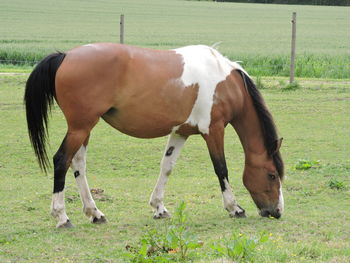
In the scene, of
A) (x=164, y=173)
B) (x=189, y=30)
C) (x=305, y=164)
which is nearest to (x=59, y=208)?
(x=164, y=173)

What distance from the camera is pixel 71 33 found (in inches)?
1601

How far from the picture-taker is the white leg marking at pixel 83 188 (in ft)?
24.2

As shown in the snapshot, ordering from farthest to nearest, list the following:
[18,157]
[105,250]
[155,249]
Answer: [18,157] → [105,250] → [155,249]

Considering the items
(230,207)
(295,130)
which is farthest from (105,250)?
(295,130)

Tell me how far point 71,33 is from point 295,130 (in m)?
28.9

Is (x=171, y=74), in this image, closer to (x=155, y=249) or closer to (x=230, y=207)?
(x=230, y=207)

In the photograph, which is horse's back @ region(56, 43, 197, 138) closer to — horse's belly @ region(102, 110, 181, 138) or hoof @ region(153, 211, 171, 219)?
horse's belly @ region(102, 110, 181, 138)

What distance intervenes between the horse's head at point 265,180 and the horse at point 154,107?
0.01 meters

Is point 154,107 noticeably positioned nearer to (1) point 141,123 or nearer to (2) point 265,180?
(1) point 141,123

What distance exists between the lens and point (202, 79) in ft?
25.3

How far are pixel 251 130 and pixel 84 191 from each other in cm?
207

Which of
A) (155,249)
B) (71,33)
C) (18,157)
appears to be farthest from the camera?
(71,33)

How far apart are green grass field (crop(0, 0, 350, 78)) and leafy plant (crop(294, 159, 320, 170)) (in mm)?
12878

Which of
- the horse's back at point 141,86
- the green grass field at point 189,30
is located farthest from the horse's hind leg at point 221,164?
the green grass field at point 189,30
